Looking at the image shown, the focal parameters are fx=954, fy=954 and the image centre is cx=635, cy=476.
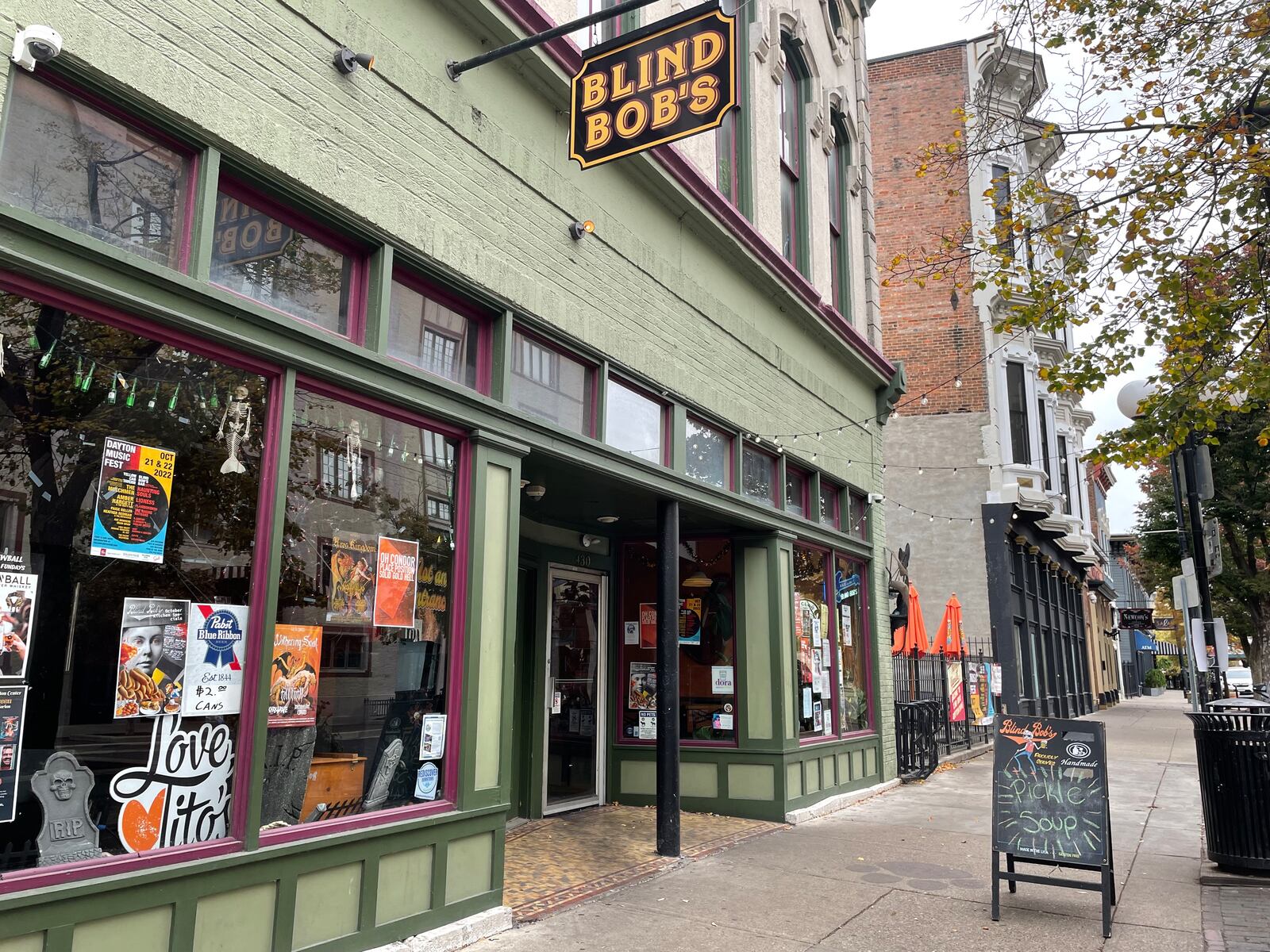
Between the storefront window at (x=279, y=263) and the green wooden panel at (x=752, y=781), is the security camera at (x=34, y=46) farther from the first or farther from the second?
the green wooden panel at (x=752, y=781)

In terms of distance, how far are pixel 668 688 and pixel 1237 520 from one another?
82.7 ft

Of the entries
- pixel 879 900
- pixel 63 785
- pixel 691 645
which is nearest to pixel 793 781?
pixel 691 645

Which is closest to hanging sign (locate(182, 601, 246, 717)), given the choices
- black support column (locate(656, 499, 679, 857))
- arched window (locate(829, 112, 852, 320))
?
black support column (locate(656, 499, 679, 857))

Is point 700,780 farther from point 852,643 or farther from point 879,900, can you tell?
point 879,900

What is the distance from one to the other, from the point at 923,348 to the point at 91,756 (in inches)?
943

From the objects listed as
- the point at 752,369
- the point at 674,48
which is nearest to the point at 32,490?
the point at 674,48

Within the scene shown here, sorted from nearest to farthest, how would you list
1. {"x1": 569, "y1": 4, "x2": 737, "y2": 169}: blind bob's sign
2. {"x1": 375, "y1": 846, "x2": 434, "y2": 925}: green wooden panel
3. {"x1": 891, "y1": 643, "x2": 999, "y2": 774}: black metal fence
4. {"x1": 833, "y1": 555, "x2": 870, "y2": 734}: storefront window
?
{"x1": 375, "y1": 846, "x2": 434, "y2": 925}: green wooden panel
{"x1": 569, "y1": 4, "x2": 737, "y2": 169}: blind bob's sign
{"x1": 833, "y1": 555, "x2": 870, "y2": 734}: storefront window
{"x1": 891, "y1": 643, "x2": 999, "y2": 774}: black metal fence

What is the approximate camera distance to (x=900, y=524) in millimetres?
25062

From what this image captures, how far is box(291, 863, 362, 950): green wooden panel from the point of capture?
4715mm

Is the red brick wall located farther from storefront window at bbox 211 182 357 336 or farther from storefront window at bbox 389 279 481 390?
storefront window at bbox 211 182 357 336

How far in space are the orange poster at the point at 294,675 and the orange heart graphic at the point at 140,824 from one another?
2.17ft

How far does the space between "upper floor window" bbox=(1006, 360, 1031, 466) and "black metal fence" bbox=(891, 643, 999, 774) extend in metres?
6.78

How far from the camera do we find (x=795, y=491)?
38.0 feet

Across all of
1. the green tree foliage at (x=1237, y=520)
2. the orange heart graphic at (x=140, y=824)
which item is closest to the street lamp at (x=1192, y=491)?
the orange heart graphic at (x=140, y=824)
